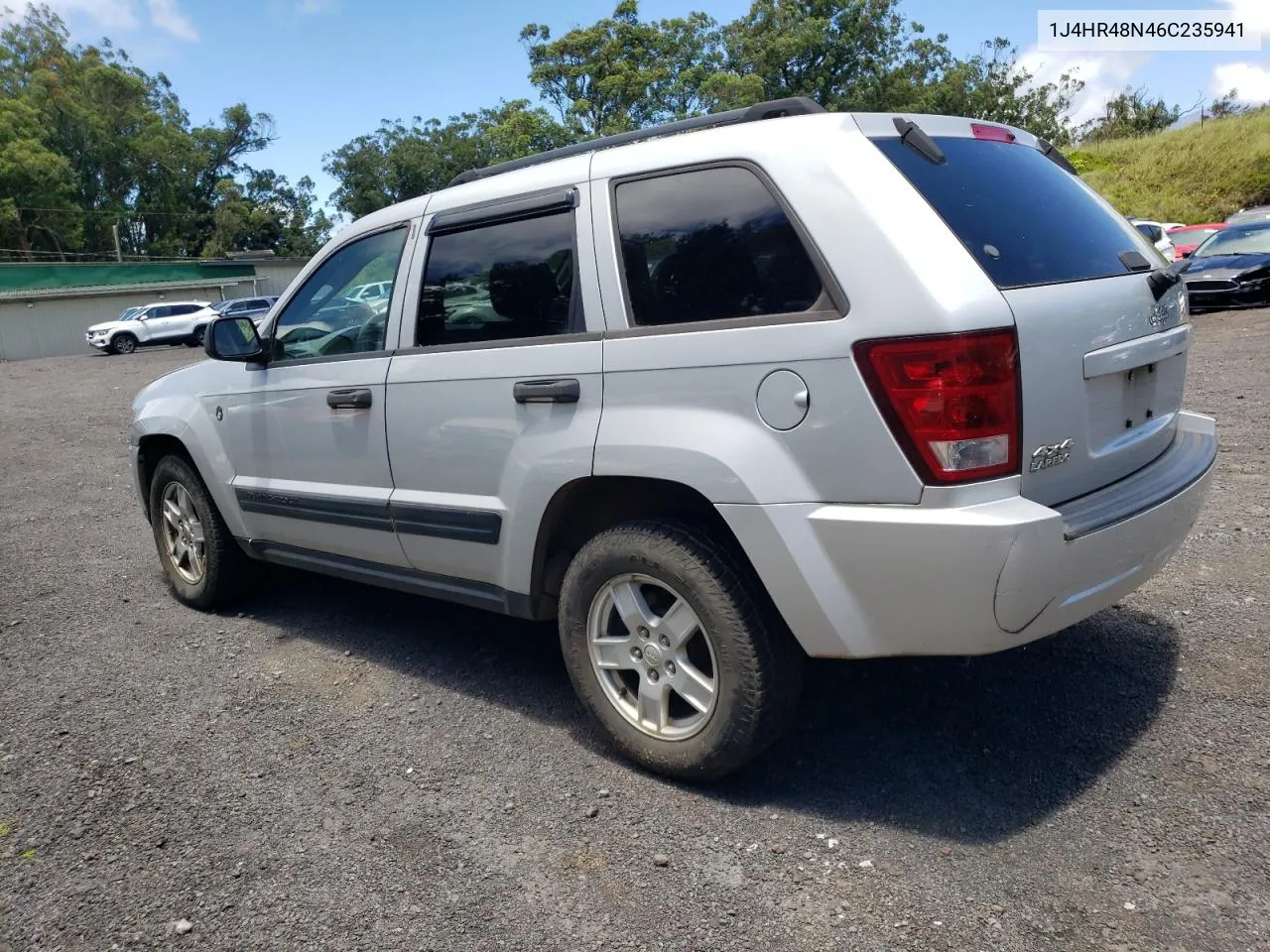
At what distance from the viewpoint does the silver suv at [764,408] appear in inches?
99.7

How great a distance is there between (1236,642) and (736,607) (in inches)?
88.3

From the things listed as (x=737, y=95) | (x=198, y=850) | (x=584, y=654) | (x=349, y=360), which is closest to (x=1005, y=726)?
(x=584, y=654)

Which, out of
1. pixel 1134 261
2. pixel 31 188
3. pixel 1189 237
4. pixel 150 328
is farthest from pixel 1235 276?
pixel 31 188

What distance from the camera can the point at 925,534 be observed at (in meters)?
2.49

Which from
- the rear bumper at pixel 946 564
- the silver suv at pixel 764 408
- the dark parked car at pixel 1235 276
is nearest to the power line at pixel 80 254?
the dark parked car at pixel 1235 276

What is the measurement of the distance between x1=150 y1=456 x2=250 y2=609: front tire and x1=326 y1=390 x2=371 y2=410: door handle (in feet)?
4.22

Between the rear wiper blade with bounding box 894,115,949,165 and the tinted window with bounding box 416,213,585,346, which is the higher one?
the rear wiper blade with bounding box 894,115,949,165

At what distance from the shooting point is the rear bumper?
2.48m

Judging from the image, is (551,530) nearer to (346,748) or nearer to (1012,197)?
(346,748)

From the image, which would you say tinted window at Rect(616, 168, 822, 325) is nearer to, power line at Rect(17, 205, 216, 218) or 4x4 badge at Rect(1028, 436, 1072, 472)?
4x4 badge at Rect(1028, 436, 1072, 472)

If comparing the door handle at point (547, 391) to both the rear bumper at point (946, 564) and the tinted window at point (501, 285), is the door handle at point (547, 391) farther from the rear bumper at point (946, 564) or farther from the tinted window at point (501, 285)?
the rear bumper at point (946, 564)

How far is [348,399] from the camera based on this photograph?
3.94 metres

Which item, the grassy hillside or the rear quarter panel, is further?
the grassy hillside

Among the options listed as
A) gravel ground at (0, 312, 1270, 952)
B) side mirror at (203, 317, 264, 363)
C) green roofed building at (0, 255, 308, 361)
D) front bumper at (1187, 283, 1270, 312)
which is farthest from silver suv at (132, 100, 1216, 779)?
green roofed building at (0, 255, 308, 361)
